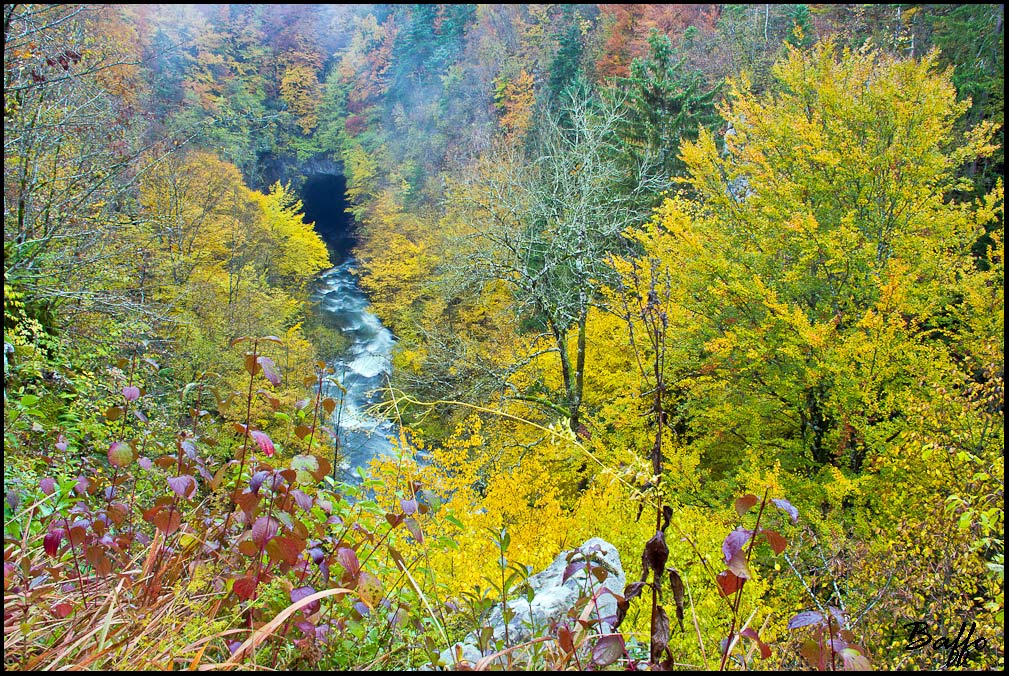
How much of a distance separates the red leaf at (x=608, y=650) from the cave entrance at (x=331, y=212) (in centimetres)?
3456

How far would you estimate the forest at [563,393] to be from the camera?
5.48 ft

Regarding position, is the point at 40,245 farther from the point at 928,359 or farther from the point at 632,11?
the point at 632,11

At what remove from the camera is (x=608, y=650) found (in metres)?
1.22

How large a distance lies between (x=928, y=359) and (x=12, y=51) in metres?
11.1

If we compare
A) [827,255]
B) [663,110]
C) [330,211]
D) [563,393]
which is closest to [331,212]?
[330,211]

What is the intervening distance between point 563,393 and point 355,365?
11484 millimetres

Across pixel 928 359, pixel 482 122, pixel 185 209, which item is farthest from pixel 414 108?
pixel 928 359

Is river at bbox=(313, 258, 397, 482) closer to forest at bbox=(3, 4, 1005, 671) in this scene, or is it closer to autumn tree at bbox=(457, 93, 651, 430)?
forest at bbox=(3, 4, 1005, 671)

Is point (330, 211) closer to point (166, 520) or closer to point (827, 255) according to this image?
point (827, 255)

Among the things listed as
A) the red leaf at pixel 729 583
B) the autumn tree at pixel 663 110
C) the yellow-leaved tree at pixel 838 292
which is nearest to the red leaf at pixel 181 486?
the red leaf at pixel 729 583

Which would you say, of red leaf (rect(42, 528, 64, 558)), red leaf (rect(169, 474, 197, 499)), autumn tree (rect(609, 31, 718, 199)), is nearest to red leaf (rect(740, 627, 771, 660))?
red leaf (rect(169, 474, 197, 499))

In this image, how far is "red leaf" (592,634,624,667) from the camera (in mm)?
1204

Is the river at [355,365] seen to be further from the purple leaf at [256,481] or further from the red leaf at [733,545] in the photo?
the red leaf at [733,545]

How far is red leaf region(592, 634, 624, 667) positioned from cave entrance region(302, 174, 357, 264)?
34.6 metres
